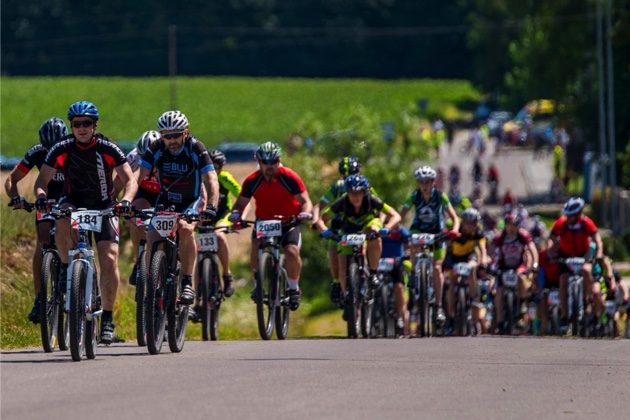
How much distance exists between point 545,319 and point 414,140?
47712mm

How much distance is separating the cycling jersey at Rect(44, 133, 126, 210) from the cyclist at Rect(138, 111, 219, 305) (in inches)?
21.0

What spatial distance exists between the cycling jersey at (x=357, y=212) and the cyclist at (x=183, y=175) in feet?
14.1

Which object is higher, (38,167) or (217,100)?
(217,100)

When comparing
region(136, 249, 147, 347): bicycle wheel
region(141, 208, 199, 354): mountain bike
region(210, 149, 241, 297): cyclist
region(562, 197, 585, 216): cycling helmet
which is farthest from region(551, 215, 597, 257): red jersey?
region(136, 249, 147, 347): bicycle wheel

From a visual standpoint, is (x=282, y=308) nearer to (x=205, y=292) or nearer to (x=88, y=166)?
(x=205, y=292)

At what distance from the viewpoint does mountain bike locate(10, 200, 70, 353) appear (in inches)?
561

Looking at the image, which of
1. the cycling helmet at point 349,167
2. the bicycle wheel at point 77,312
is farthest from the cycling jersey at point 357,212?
the bicycle wheel at point 77,312

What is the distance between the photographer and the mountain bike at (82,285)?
1325cm

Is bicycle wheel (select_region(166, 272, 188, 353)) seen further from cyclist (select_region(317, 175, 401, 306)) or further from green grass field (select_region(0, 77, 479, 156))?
green grass field (select_region(0, 77, 479, 156))

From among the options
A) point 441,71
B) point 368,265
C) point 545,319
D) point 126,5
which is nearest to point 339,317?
point 545,319

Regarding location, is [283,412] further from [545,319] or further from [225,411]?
[545,319]

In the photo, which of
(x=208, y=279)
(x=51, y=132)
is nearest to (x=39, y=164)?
(x=51, y=132)

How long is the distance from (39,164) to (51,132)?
0.94ft

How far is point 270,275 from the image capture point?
1797 cm
